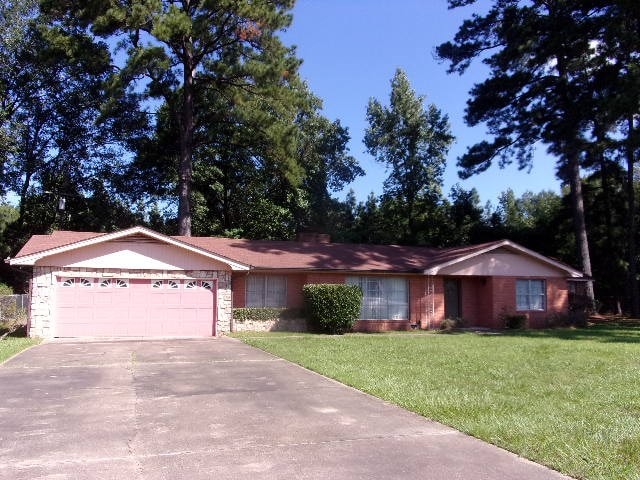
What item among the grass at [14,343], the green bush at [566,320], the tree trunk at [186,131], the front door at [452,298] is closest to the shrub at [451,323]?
the front door at [452,298]

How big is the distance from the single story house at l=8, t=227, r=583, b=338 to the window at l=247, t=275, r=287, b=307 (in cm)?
4

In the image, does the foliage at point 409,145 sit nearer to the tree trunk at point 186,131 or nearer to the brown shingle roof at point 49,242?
the tree trunk at point 186,131

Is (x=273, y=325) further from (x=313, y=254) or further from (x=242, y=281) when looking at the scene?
(x=313, y=254)

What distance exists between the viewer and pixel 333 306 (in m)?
21.1

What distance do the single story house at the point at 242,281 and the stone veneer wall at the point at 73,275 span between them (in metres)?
0.03

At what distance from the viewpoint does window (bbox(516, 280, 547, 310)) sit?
24828mm

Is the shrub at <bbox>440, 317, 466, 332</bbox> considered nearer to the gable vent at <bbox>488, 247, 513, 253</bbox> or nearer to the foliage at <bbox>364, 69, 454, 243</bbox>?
the gable vent at <bbox>488, 247, 513, 253</bbox>

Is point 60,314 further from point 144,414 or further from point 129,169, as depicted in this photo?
point 129,169

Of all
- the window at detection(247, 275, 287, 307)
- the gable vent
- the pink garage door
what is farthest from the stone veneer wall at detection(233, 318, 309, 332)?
the gable vent

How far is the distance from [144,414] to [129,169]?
2907cm

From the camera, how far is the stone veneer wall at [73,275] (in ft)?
61.0

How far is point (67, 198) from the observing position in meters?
34.2

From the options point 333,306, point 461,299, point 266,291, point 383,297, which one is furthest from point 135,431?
point 461,299

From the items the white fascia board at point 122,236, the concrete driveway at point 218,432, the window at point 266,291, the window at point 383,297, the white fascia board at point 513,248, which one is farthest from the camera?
the window at point 383,297
